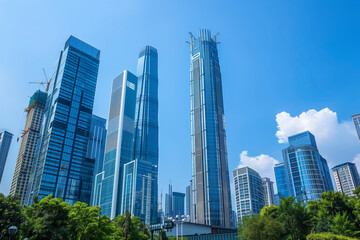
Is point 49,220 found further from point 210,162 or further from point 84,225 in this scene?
point 210,162

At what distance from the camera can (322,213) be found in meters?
48.9

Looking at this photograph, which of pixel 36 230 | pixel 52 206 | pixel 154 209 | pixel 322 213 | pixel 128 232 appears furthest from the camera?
pixel 154 209

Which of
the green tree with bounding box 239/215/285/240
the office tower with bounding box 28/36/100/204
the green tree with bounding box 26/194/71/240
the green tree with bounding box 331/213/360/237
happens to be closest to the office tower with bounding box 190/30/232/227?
the office tower with bounding box 28/36/100/204

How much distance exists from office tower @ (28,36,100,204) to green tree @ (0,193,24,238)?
118 metres

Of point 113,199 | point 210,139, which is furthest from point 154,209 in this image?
point 210,139

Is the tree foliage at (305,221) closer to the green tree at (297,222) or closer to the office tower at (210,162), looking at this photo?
the green tree at (297,222)

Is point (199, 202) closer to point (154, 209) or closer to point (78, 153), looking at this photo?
point (154, 209)

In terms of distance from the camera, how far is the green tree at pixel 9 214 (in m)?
32.8

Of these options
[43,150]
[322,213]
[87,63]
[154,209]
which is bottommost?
[322,213]

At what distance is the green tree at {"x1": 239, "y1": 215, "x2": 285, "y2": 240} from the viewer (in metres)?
44.7

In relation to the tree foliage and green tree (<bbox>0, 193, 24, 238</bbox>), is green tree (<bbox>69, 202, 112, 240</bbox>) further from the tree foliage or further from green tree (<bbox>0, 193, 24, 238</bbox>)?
the tree foliage

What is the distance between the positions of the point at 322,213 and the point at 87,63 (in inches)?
6521

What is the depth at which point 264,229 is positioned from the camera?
45469 millimetres

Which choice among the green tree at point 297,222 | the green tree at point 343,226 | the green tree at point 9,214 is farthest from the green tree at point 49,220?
the green tree at point 343,226
